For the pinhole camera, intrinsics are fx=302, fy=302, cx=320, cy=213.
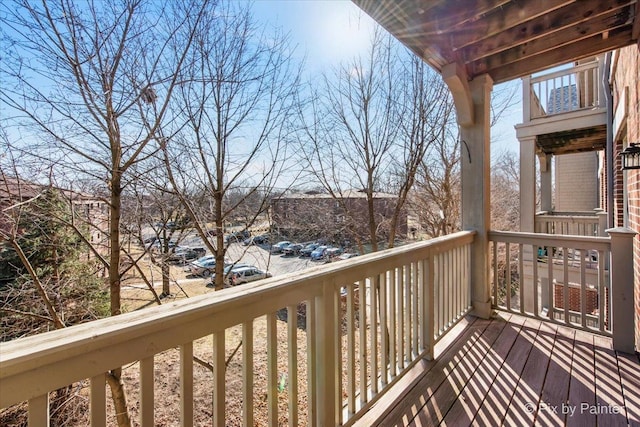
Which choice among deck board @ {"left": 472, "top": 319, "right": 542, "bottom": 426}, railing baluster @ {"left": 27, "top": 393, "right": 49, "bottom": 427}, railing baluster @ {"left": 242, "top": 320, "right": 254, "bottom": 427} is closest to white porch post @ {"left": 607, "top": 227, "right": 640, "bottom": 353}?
deck board @ {"left": 472, "top": 319, "right": 542, "bottom": 426}

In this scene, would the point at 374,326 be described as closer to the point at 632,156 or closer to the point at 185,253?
the point at 632,156

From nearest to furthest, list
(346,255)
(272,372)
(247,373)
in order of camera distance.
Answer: (247,373) < (272,372) < (346,255)

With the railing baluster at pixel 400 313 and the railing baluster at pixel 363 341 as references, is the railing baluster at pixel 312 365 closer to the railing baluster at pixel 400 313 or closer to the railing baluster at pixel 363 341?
the railing baluster at pixel 363 341

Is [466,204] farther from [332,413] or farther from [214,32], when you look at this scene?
[214,32]

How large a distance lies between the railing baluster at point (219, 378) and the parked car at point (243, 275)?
171 inches

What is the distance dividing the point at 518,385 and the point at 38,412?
98.9 inches

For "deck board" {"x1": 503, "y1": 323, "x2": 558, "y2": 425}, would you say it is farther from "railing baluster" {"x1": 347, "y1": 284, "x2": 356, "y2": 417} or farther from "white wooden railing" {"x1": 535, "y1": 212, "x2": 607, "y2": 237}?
"white wooden railing" {"x1": 535, "y1": 212, "x2": 607, "y2": 237}

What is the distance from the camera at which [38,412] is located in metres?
0.72

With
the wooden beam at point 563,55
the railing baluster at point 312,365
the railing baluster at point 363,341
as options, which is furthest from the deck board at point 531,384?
the wooden beam at point 563,55

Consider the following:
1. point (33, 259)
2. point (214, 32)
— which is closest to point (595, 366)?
point (214, 32)

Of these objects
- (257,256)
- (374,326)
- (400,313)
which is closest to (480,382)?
(400,313)

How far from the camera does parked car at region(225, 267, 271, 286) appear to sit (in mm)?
5402

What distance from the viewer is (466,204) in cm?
331

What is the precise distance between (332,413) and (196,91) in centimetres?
468
